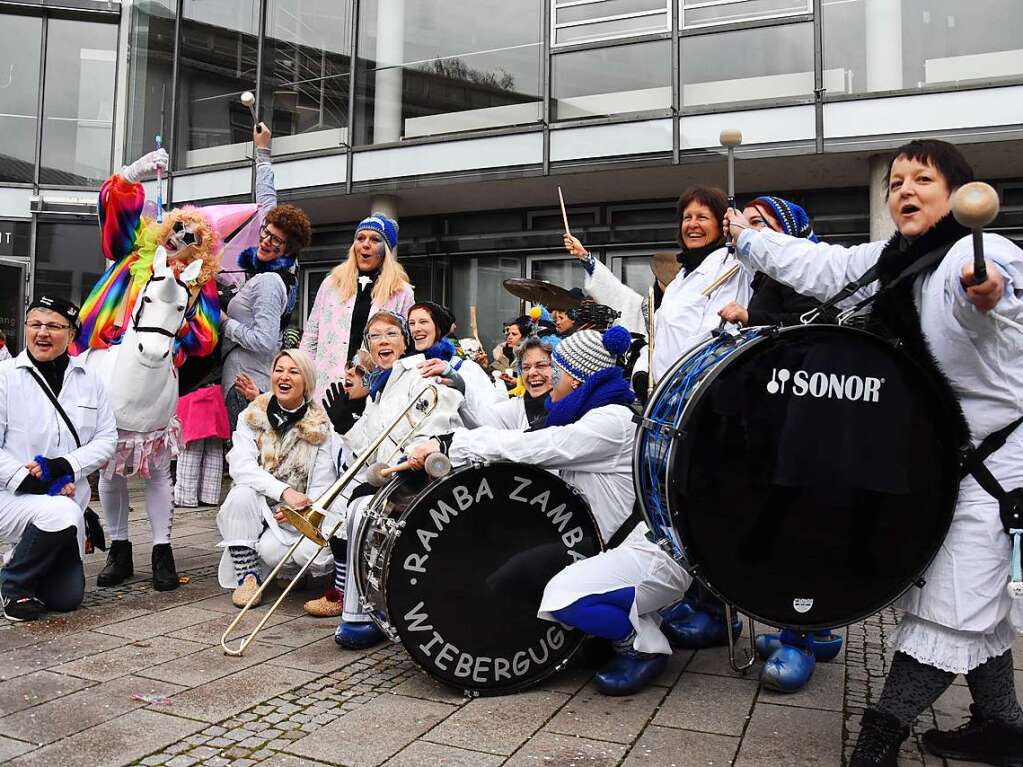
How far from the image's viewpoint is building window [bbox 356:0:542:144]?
12.1 metres

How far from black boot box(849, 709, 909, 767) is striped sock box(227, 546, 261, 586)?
331cm

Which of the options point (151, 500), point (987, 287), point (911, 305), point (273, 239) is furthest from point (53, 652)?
point (987, 287)

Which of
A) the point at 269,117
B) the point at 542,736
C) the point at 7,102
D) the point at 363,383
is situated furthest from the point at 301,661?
the point at 7,102

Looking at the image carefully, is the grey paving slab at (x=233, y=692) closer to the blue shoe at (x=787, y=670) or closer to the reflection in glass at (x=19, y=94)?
the blue shoe at (x=787, y=670)

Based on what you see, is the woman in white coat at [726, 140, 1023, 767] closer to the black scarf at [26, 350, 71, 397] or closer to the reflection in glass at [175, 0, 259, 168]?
the black scarf at [26, 350, 71, 397]

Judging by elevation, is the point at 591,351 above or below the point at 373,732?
above

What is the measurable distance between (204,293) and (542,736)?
3.52 m

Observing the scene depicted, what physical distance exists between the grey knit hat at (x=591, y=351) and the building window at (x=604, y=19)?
344 inches

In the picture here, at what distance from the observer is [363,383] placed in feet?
17.1

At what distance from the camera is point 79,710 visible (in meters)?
3.24

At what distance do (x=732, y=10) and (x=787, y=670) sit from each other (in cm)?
957

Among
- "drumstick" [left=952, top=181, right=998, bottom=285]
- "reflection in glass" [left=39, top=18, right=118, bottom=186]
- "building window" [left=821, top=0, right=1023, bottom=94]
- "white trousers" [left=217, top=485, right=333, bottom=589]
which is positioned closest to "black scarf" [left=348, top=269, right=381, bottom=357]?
"white trousers" [left=217, top=485, right=333, bottom=589]

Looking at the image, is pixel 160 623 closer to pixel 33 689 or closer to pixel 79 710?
pixel 33 689

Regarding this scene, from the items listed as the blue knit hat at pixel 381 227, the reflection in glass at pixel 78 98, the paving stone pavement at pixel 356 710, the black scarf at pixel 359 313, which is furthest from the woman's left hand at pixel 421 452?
the reflection in glass at pixel 78 98
